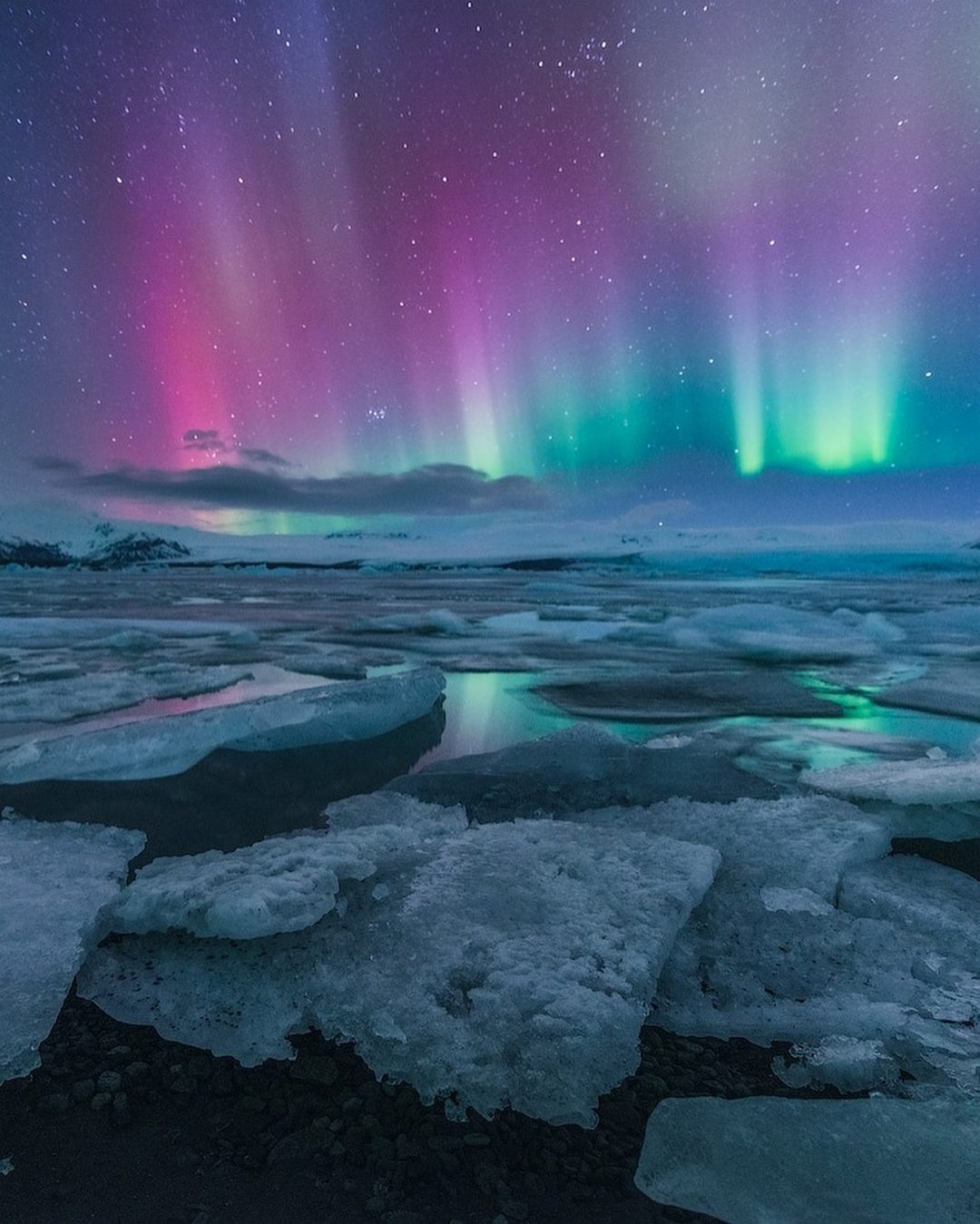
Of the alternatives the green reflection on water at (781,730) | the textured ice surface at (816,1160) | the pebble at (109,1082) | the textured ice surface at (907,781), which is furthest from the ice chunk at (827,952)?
the green reflection on water at (781,730)

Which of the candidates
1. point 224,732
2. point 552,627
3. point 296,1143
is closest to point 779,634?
point 552,627

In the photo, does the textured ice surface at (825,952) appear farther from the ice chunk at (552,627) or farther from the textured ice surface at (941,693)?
the ice chunk at (552,627)

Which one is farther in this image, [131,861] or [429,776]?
[429,776]

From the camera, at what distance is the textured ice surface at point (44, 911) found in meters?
2.10

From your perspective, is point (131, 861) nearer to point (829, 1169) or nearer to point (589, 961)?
point (589, 961)

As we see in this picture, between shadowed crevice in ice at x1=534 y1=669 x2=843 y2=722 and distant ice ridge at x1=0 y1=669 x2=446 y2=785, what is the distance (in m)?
1.85

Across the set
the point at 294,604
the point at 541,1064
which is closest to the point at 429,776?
the point at 541,1064

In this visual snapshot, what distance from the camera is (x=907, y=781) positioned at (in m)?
4.16

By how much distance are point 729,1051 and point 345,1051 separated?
1.21 meters

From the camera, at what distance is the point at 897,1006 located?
233cm

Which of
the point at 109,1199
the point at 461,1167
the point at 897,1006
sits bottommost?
the point at 897,1006

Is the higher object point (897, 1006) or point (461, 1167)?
point (461, 1167)

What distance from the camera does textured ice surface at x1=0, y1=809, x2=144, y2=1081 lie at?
2.10m

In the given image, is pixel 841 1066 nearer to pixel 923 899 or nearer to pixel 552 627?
pixel 923 899
